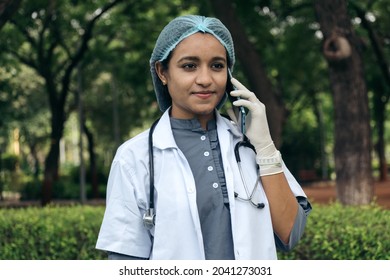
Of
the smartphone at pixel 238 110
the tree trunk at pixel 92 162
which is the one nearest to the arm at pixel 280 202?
the smartphone at pixel 238 110

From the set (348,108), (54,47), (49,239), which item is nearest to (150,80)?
(54,47)

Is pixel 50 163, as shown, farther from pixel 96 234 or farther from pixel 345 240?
pixel 345 240

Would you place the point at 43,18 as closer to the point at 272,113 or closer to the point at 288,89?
the point at 272,113

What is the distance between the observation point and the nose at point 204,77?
251cm

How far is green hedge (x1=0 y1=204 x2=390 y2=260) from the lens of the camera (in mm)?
6020

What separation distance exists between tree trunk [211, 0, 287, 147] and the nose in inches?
335

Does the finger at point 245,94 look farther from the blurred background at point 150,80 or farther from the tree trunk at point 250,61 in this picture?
the tree trunk at point 250,61

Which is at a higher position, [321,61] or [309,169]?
[321,61]

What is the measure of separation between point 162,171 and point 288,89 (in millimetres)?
26809

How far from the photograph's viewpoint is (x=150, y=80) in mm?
22266

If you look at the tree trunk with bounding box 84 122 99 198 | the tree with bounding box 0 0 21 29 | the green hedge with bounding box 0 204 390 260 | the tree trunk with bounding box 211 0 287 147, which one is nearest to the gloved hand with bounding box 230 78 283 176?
the green hedge with bounding box 0 204 390 260

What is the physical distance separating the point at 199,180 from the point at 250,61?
8.87 metres

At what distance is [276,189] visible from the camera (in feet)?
8.30

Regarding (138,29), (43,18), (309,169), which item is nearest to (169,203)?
(43,18)
